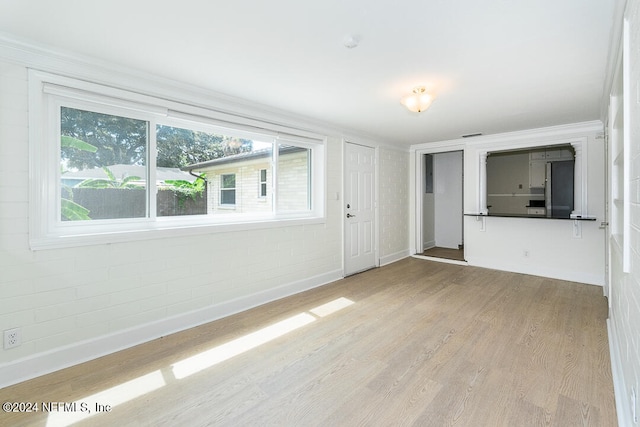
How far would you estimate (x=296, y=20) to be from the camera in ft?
6.02

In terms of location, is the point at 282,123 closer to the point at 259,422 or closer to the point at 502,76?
the point at 502,76

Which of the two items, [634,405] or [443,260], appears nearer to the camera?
[634,405]

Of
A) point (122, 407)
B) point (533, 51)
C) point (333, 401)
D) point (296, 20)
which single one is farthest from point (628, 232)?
point (122, 407)

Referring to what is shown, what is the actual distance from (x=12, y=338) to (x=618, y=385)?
404 centimetres

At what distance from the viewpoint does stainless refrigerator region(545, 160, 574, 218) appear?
191 inches

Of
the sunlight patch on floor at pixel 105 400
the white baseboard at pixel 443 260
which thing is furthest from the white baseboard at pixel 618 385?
the white baseboard at pixel 443 260

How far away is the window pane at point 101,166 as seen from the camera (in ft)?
7.73

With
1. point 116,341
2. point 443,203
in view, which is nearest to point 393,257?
point 443,203

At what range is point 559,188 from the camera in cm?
504

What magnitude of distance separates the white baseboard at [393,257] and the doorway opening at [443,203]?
2.09ft

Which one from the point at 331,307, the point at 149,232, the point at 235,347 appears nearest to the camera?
the point at 235,347

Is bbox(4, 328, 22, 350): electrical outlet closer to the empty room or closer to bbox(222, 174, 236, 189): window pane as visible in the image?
the empty room

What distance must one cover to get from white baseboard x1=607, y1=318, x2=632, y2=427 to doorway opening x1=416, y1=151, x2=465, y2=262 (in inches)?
166

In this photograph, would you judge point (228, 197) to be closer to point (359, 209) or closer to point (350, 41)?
point (350, 41)
